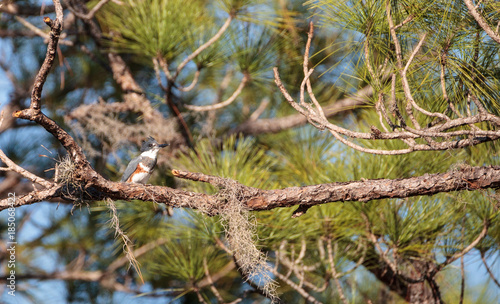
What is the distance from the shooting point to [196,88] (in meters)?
3.08

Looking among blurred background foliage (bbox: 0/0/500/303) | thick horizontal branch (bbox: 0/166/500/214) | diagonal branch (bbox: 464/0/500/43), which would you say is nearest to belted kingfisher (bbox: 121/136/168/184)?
blurred background foliage (bbox: 0/0/500/303)

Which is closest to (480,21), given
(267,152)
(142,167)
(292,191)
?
(292,191)

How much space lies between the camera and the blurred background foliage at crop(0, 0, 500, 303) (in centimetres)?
134

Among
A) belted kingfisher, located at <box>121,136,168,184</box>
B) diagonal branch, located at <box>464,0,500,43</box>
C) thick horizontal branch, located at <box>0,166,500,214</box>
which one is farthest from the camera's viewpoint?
belted kingfisher, located at <box>121,136,168,184</box>

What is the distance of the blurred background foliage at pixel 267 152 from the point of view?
4.38 feet

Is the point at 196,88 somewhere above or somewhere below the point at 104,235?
above

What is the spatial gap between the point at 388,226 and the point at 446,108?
0.61 m

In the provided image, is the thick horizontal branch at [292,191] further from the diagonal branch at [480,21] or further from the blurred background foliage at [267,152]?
the diagonal branch at [480,21]

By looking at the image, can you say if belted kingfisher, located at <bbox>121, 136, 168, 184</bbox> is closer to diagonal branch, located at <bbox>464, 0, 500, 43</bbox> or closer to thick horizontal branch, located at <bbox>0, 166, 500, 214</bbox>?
thick horizontal branch, located at <bbox>0, 166, 500, 214</bbox>

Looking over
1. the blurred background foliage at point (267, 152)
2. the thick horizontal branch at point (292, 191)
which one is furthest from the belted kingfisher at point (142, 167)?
the thick horizontal branch at point (292, 191)

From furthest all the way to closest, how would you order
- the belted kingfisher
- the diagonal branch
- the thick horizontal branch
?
the belted kingfisher < the thick horizontal branch < the diagonal branch

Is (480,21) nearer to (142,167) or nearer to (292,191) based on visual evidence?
(292,191)

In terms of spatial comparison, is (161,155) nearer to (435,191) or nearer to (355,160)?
(355,160)

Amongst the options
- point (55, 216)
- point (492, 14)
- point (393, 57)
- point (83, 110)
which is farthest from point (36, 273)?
point (492, 14)
